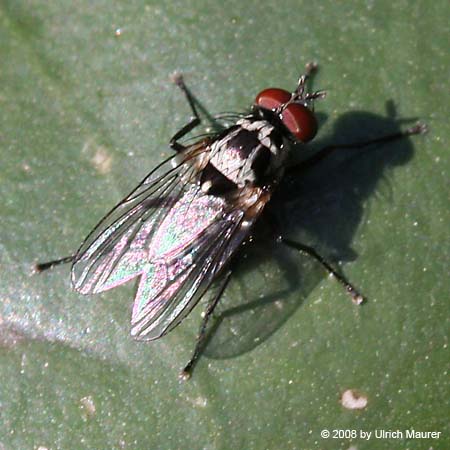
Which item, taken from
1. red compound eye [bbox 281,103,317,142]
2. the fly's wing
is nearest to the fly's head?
red compound eye [bbox 281,103,317,142]

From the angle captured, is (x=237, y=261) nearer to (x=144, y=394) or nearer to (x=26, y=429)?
(x=144, y=394)

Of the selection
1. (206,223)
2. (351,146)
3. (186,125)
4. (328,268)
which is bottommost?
(328,268)

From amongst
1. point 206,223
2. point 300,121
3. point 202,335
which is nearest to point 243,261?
point 206,223

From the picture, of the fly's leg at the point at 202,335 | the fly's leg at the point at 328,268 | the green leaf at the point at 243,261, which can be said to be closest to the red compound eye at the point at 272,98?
the green leaf at the point at 243,261

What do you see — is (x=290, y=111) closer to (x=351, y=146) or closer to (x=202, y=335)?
(x=351, y=146)

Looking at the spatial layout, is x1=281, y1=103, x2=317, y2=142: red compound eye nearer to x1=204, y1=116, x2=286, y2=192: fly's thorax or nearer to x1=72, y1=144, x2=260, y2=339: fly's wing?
x1=204, y1=116, x2=286, y2=192: fly's thorax

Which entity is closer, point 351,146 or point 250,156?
point 250,156

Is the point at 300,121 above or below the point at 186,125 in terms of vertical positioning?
below
